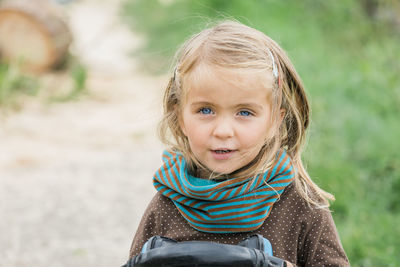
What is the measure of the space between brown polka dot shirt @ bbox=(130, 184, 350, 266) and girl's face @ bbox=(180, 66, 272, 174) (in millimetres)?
183

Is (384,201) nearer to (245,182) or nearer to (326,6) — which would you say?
(245,182)

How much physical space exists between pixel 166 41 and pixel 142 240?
669 cm

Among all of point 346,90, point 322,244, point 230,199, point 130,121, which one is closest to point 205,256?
point 230,199

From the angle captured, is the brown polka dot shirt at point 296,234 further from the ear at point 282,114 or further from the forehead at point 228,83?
the forehead at point 228,83

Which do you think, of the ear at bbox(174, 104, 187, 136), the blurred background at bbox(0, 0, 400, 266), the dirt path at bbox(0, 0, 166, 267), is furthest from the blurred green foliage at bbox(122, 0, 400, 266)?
the dirt path at bbox(0, 0, 166, 267)

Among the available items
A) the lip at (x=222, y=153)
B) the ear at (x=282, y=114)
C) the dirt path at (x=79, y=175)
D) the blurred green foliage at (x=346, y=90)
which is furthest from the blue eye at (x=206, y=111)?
the blurred green foliage at (x=346, y=90)

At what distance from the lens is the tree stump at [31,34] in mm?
7301

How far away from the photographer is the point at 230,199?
5.51ft

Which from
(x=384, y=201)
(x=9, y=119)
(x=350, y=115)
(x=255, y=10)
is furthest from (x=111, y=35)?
(x=384, y=201)

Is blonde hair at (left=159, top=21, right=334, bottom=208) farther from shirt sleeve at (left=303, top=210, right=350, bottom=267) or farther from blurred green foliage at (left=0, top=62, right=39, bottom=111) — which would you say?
blurred green foliage at (left=0, top=62, right=39, bottom=111)

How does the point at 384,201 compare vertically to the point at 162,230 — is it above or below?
below

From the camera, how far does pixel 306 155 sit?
12.8ft

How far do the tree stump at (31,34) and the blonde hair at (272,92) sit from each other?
5.73 metres

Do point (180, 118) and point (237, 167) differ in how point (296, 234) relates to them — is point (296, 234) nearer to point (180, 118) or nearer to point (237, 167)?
point (237, 167)
